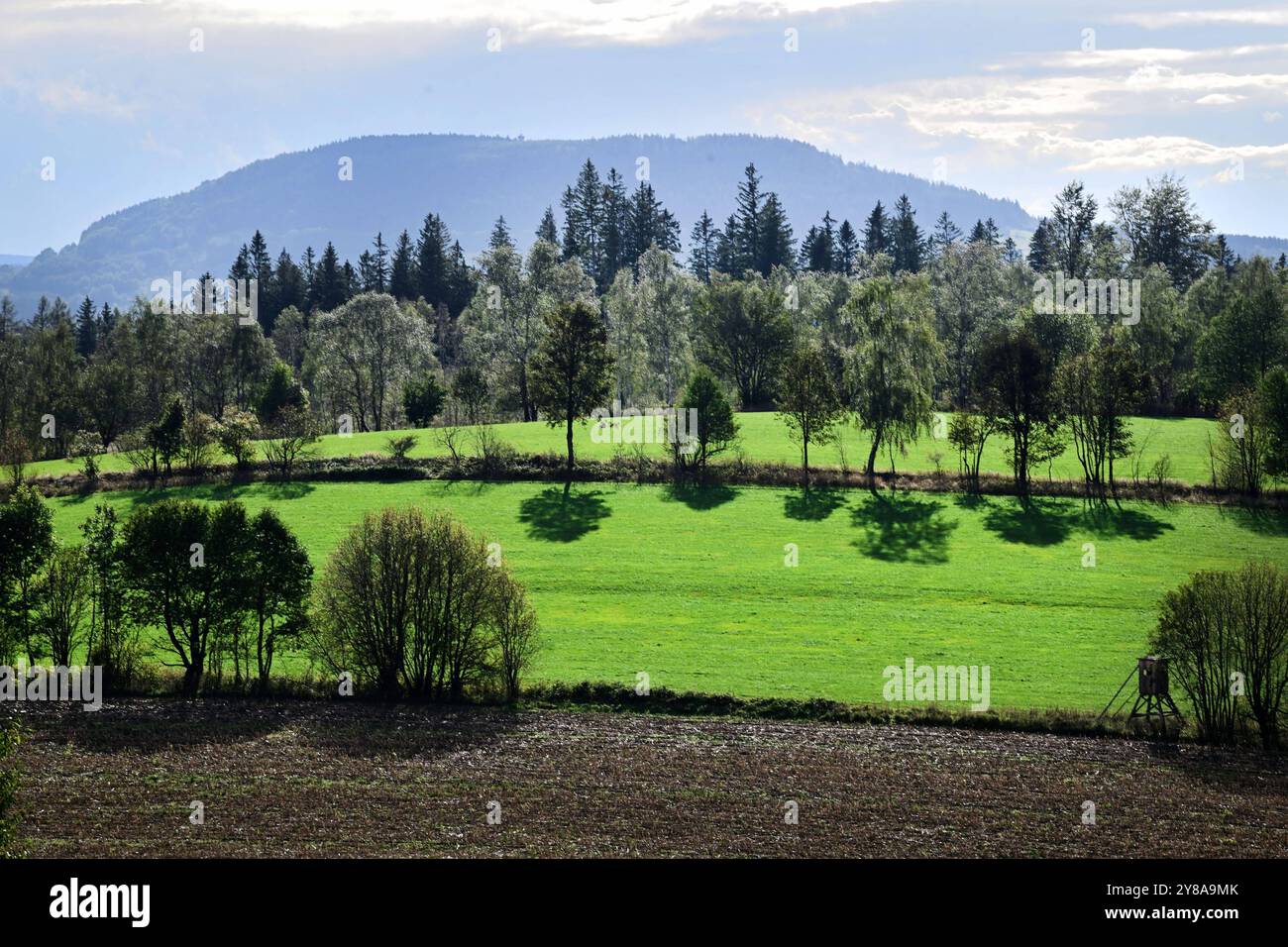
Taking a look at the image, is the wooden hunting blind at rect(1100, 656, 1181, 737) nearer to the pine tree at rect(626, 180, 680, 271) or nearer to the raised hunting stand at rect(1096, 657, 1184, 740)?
the raised hunting stand at rect(1096, 657, 1184, 740)

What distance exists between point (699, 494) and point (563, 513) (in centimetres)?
1021

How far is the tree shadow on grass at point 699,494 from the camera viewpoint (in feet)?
237

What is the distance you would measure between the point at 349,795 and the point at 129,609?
17678mm

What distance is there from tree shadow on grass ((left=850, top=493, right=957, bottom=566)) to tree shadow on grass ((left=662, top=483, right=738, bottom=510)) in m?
9.18

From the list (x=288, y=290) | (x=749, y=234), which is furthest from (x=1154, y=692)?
(x=288, y=290)

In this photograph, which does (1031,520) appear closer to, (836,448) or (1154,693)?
(836,448)

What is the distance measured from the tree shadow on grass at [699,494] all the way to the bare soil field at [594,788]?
3219 centimetres

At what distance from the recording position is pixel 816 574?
2352 inches

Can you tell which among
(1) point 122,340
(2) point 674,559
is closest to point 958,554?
(2) point 674,559

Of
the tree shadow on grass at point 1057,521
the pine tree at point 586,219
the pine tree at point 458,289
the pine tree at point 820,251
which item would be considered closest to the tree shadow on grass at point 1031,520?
the tree shadow on grass at point 1057,521

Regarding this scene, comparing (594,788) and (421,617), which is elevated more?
(421,617)

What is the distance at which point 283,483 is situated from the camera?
252ft

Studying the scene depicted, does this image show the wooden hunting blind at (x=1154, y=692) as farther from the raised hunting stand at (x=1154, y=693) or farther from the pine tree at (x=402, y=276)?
the pine tree at (x=402, y=276)

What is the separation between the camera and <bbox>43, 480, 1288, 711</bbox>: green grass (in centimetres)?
4641
